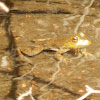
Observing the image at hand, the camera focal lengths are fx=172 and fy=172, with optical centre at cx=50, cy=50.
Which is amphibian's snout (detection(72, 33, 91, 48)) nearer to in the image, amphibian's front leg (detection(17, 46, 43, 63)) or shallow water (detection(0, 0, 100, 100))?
shallow water (detection(0, 0, 100, 100))

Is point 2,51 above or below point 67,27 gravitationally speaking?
below

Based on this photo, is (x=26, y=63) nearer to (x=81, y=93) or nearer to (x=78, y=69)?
(x=78, y=69)

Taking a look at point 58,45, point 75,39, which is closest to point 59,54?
point 58,45

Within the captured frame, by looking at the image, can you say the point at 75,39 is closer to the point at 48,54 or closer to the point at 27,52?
the point at 48,54

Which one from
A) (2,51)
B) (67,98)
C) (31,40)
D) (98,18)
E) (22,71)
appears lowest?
(67,98)

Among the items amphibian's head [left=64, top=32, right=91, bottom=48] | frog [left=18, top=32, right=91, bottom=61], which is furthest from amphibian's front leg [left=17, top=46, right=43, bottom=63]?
amphibian's head [left=64, top=32, right=91, bottom=48]

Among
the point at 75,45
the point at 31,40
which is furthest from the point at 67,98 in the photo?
the point at 31,40

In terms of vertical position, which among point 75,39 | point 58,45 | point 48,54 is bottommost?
point 48,54
